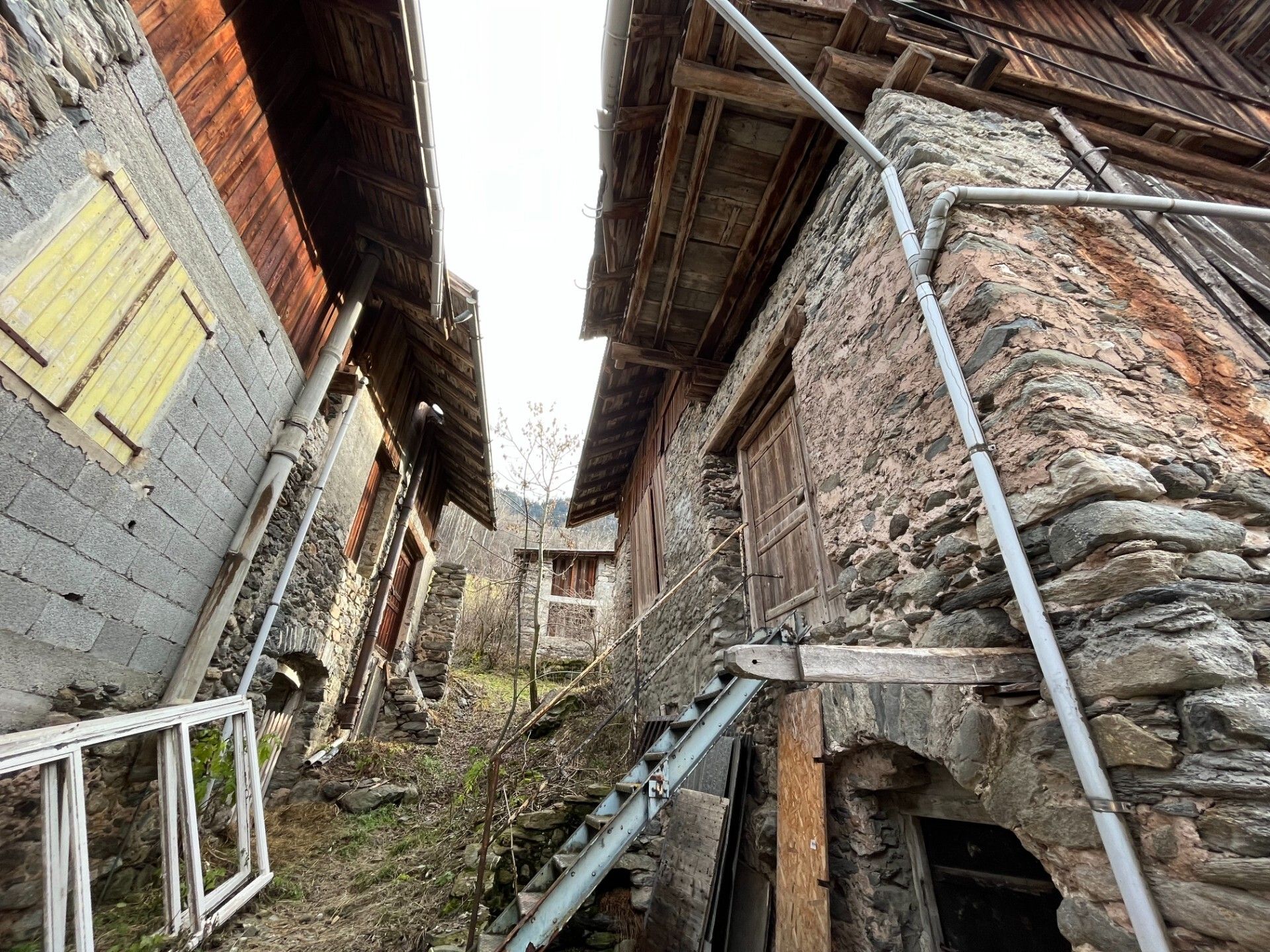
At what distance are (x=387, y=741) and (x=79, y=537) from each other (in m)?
5.98

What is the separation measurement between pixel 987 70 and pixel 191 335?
211 inches

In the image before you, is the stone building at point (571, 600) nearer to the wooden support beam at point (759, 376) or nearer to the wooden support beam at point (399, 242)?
the wooden support beam at point (399, 242)

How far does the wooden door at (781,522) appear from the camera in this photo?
375cm

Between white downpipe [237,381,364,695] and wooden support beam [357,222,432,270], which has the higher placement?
wooden support beam [357,222,432,270]

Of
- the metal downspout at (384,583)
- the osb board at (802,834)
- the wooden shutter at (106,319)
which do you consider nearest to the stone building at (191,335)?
the wooden shutter at (106,319)

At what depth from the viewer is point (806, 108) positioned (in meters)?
3.42

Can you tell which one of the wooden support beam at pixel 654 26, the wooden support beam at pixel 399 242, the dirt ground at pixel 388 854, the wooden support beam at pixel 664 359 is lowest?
the dirt ground at pixel 388 854

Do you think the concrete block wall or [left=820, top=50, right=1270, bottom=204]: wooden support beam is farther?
[left=820, top=50, right=1270, bottom=204]: wooden support beam

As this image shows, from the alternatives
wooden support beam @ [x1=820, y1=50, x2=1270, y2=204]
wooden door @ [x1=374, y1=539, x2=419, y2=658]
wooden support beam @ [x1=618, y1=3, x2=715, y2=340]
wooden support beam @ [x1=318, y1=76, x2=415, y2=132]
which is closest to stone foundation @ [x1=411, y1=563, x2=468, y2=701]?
wooden door @ [x1=374, y1=539, x2=419, y2=658]

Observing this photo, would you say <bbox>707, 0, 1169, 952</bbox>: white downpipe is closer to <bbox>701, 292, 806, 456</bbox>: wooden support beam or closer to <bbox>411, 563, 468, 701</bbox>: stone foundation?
<bbox>701, 292, 806, 456</bbox>: wooden support beam

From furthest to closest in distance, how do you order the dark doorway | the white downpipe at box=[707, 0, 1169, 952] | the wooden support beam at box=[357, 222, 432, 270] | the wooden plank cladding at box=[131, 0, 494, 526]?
1. the wooden support beam at box=[357, 222, 432, 270]
2. the wooden plank cladding at box=[131, 0, 494, 526]
3. the dark doorway
4. the white downpipe at box=[707, 0, 1169, 952]

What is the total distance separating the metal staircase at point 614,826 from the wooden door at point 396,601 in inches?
230

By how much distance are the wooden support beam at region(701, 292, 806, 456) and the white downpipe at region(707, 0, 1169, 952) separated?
136 centimetres

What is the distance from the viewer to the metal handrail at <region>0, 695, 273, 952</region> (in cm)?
229
